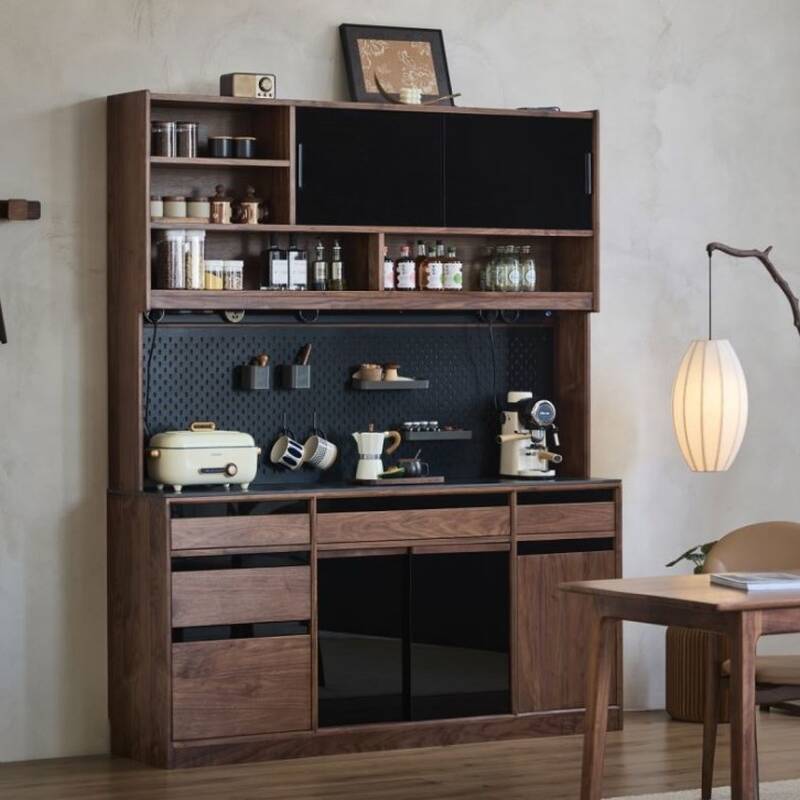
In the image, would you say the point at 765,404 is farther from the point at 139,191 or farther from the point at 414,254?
the point at 139,191

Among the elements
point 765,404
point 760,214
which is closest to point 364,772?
point 765,404

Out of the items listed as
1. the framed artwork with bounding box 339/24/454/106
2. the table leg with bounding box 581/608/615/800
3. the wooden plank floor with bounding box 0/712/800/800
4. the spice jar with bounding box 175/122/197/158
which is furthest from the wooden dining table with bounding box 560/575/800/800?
the framed artwork with bounding box 339/24/454/106

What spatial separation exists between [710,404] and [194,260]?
2.13 m

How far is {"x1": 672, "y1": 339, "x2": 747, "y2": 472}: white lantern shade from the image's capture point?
260 inches

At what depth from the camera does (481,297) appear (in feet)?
21.6

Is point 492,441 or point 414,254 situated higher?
point 414,254

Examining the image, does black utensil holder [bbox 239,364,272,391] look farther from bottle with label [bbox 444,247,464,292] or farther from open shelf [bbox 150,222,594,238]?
bottle with label [bbox 444,247,464,292]

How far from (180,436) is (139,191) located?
0.92m

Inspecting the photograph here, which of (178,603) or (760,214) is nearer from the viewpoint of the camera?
(178,603)

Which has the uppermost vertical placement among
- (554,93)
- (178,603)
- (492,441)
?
(554,93)

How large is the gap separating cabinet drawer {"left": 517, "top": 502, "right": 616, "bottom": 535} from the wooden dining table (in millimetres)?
1406

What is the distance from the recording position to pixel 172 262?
20.3ft

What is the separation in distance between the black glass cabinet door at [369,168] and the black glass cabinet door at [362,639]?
1328 mm

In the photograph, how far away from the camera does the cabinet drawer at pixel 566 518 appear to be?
255 inches
